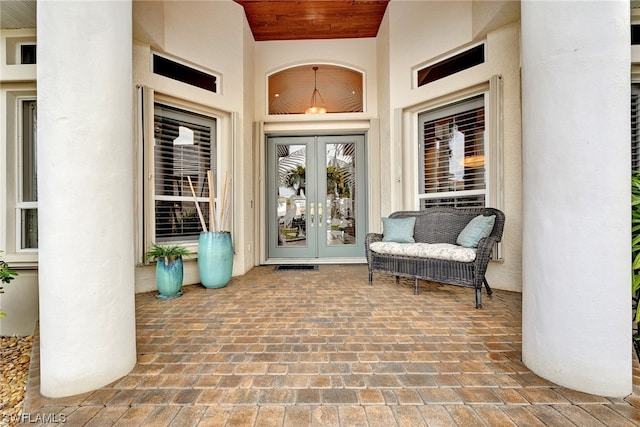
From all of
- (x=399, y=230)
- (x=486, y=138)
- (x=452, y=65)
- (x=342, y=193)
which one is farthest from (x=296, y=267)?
(x=452, y=65)

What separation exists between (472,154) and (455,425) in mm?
3492

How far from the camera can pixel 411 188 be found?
4.45 meters

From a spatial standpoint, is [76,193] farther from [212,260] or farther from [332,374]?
[212,260]

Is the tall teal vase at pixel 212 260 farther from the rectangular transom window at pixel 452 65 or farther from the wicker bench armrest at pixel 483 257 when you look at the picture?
the rectangular transom window at pixel 452 65

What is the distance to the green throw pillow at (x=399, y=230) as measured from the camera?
11.9ft

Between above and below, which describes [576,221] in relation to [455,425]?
above

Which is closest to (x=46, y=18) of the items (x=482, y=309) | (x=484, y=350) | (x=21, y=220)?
(x=21, y=220)

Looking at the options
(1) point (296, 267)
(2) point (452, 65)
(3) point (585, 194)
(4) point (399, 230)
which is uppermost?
(2) point (452, 65)

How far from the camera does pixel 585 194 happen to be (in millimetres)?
1428

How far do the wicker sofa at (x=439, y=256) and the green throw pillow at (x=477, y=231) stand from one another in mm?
85

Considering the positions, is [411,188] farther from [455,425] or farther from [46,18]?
[46,18]

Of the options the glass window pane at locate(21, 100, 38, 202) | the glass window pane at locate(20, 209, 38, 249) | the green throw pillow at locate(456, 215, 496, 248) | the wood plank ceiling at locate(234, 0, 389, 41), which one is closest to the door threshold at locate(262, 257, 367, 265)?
the green throw pillow at locate(456, 215, 496, 248)

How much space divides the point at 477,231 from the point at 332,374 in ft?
7.30

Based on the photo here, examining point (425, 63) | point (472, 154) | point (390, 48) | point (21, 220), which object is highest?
point (390, 48)
